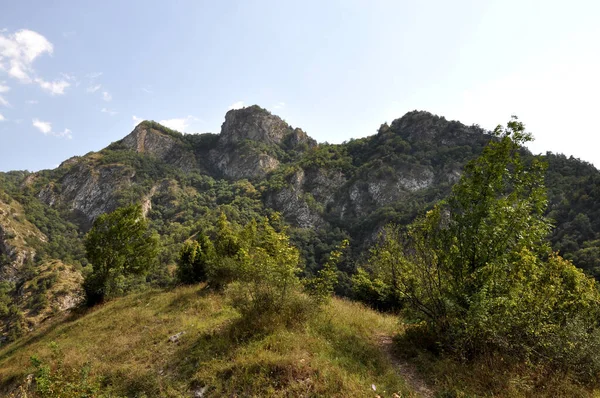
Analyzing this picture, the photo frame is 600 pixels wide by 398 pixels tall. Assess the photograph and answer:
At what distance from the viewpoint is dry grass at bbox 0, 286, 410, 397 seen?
5867mm

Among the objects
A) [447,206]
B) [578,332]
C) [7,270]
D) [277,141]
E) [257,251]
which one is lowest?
[7,270]

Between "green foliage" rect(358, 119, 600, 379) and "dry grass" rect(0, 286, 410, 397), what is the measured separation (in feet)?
6.77

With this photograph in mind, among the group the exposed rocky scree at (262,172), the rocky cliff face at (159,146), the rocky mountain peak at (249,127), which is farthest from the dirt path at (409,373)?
the rocky mountain peak at (249,127)

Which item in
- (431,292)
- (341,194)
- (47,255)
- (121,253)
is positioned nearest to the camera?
(431,292)

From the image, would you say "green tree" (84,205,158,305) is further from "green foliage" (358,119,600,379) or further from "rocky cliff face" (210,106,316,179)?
"rocky cliff face" (210,106,316,179)

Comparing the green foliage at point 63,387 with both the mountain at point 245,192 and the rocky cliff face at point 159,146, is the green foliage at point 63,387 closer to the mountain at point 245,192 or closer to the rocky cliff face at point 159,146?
the mountain at point 245,192

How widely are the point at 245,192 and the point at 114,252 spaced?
122m

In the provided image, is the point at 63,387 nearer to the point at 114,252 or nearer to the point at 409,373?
the point at 409,373

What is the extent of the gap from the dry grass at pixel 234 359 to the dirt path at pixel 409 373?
9.1 inches

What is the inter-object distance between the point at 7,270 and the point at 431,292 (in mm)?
→ 112745

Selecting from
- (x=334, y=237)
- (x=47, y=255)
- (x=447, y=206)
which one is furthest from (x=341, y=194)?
(x=447, y=206)

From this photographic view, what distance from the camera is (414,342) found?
8.20 m

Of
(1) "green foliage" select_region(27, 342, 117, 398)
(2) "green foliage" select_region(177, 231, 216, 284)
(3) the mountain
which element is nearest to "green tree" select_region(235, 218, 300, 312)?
(1) "green foliage" select_region(27, 342, 117, 398)

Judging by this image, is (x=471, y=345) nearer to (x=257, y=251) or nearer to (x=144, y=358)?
(x=257, y=251)
